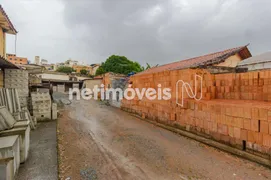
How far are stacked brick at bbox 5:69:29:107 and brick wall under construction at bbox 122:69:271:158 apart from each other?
592cm

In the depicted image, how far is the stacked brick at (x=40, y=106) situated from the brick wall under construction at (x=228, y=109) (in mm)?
5000

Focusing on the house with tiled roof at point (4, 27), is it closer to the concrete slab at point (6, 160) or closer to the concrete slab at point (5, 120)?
the concrete slab at point (5, 120)

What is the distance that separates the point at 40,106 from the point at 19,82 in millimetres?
1294

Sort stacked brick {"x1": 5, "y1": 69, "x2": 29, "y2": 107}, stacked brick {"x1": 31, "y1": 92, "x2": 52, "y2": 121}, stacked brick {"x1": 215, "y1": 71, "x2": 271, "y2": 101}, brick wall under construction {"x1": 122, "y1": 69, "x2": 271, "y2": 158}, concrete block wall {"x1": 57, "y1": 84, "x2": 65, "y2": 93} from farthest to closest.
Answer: concrete block wall {"x1": 57, "y1": 84, "x2": 65, "y2": 93}
stacked brick {"x1": 31, "y1": 92, "x2": 52, "y2": 121}
stacked brick {"x1": 5, "y1": 69, "x2": 29, "y2": 107}
stacked brick {"x1": 215, "y1": 71, "x2": 271, "y2": 101}
brick wall under construction {"x1": 122, "y1": 69, "x2": 271, "y2": 158}

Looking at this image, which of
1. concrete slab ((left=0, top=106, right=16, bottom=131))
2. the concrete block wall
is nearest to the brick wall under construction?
concrete slab ((left=0, top=106, right=16, bottom=131))

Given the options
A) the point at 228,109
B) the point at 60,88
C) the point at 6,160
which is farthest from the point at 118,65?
the point at 6,160

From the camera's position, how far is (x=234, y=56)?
918 cm

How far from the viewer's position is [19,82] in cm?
595

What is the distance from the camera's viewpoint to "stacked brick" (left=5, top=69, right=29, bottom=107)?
5707 mm

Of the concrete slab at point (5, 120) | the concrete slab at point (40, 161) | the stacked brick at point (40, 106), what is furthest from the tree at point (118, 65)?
the concrete slab at point (5, 120)

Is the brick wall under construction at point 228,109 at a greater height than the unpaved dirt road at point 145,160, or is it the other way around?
the brick wall under construction at point 228,109

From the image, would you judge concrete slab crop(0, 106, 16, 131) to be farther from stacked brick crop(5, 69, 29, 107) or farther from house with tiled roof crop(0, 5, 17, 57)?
house with tiled roof crop(0, 5, 17, 57)

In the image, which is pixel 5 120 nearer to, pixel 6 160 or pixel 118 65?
pixel 6 160

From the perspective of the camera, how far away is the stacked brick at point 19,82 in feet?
18.7
